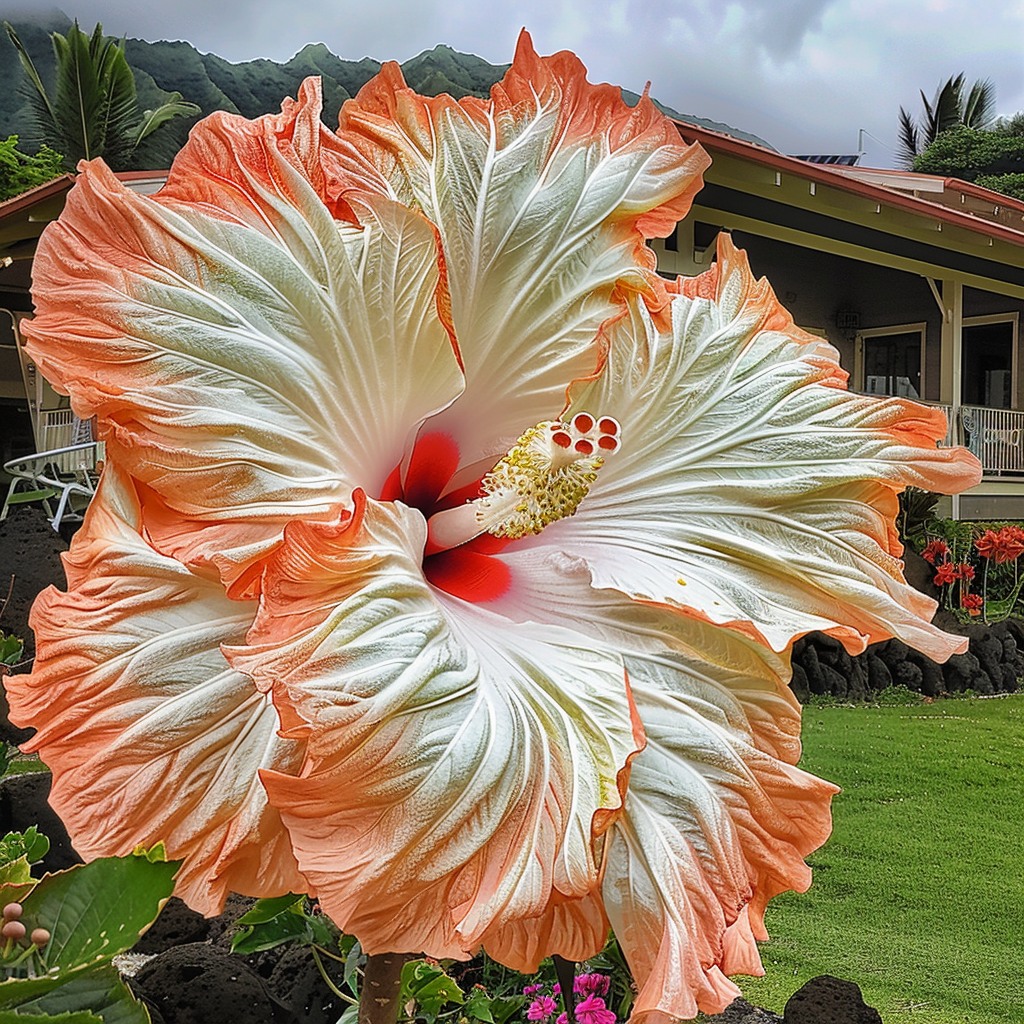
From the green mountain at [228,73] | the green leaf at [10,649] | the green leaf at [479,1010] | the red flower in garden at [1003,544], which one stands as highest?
the green mountain at [228,73]

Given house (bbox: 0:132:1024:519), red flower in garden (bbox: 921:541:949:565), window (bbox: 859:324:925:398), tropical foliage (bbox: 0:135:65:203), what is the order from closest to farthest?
house (bbox: 0:132:1024:519), red flower in garden (bbox: 921:541:949:565), window (bbox: 859:324:925:398), tropical foliage (bbox: 0:135:65:203)

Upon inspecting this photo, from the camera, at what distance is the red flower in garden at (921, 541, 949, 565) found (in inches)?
286

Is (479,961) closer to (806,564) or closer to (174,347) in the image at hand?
(806,564)

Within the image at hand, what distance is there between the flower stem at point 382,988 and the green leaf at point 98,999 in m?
0.15

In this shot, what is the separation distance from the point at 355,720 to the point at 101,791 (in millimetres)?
122

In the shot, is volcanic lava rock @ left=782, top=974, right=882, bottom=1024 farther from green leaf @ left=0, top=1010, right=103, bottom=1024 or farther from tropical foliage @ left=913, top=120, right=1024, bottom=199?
tropical foliage @ left=913, top=120, right=1024, bottom=199

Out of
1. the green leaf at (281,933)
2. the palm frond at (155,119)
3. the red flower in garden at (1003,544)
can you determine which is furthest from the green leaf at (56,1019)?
the palm frond at (155,119)

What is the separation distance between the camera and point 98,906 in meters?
0.36

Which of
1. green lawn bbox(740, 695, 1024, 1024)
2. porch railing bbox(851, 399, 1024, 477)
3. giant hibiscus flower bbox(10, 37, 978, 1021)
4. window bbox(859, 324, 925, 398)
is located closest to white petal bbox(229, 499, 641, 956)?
giant hibiscus flower bbox(10, 37, 978, 1021)

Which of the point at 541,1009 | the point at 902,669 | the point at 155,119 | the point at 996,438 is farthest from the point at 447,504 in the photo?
the point at 155,119

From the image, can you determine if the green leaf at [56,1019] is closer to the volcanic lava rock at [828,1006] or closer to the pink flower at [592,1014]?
the pink flower at [592,1014]

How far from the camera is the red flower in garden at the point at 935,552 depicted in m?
7.27

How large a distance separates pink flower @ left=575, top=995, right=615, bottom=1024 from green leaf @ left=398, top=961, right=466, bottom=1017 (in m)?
0.23

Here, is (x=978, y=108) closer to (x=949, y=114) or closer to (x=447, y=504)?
(x=949, y=114)
